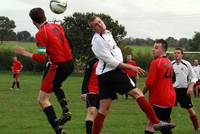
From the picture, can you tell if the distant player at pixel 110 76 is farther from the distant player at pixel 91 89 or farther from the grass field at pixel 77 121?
the grass field at pixel 77 121

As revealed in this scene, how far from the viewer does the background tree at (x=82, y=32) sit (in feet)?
220

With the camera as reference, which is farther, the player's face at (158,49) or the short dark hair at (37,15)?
the player's face at (158,49)

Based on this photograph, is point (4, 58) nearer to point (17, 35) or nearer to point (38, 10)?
point (17, 35)

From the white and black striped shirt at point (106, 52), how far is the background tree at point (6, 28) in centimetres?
8907

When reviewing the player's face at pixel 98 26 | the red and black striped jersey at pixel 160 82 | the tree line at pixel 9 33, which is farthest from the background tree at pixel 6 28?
the player's face at pixel 98 26

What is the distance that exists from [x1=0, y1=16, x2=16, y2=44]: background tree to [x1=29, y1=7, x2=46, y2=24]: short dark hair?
3474 inches

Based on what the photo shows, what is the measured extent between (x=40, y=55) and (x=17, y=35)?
96.1m

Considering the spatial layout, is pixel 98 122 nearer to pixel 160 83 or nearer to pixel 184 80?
pixel 160 83

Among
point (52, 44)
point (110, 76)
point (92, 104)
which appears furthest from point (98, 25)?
point (92, 104)

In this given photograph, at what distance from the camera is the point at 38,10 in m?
9.71

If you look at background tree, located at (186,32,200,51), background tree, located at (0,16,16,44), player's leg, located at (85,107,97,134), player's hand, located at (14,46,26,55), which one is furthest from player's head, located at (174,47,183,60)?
background tree, located at (0,16,16,44)

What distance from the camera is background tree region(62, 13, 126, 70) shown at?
2645 inches

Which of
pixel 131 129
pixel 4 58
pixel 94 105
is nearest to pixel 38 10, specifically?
pixel 94 105

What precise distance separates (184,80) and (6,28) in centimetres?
9162
